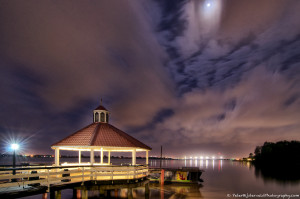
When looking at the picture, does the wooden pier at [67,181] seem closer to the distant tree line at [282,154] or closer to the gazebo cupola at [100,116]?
the gazebo cupola at [100,116]

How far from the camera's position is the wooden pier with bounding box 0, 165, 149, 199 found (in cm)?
1071

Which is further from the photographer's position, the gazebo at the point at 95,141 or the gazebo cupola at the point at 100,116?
the gazebo cupola at the point at 100,116

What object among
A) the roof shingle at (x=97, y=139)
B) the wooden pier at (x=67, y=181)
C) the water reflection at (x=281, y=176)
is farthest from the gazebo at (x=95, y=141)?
the water reflection at (x=281, y=176)

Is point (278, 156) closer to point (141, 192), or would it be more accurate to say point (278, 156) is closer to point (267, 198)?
point (267, 198)

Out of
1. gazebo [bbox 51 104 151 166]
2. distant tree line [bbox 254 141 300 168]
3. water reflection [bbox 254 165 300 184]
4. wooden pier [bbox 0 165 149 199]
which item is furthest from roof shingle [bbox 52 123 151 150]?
distant tree line [bbox 254 141 300 168]

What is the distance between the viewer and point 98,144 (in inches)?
680

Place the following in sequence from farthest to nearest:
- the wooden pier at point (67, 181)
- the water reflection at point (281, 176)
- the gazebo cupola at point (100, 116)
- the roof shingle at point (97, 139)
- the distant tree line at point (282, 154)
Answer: the distant tree line at point (282, 154), the water reflection at point (281, 176), the gazebo cupola at point (100, 116), the roof shingle at point (97, 139), the wooden pier at point (67, 181)

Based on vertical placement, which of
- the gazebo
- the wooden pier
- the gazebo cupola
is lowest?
the wooden pier

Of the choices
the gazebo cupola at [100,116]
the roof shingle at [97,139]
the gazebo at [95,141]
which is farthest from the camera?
the gazebo cupola at [100,116]

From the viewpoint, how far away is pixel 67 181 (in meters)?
13.5

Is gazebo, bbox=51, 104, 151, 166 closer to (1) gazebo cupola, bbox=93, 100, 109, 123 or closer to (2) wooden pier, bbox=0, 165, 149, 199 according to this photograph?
(1) gazebo cupola, bbox=93, 100, 109, 123

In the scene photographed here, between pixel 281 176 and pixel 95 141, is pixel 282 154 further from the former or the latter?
pixel 95 141

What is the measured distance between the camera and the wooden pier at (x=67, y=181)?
1071 cm

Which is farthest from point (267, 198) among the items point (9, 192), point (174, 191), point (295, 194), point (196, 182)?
point (9, 192)
